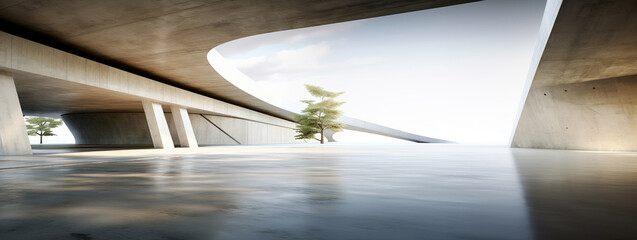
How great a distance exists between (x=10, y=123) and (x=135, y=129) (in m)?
21.0

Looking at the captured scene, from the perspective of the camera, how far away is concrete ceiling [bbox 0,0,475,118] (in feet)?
27.3

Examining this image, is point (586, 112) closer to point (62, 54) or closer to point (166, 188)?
point (166, 188)

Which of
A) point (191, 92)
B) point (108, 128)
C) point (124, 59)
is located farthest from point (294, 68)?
point (124, 59)

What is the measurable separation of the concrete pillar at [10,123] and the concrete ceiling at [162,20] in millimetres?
1863

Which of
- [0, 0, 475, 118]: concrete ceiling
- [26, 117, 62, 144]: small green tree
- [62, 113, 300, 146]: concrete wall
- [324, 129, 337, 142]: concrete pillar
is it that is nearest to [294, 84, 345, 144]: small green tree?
[62, 113, 300, 146]: concrete wall

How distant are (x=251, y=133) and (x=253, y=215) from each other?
32071mm

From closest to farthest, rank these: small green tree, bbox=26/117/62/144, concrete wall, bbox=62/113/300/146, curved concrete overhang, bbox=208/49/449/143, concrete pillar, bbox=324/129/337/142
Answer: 1. curved concrete overhang, bbox=208/49/449/143
2. concrete wall, bbox=62/113/300/146
3. small green tree, bbox=26/117/62/144
4. concrete pillar, bbox=324/129/337/142

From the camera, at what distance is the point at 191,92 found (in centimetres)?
2180

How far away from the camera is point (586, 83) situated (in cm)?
1271

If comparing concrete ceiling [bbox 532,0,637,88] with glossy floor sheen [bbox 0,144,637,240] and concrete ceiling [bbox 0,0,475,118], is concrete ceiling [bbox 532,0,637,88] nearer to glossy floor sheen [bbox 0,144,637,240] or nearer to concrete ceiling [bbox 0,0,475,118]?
concrete ceiling [bbox 0,0,475,118]

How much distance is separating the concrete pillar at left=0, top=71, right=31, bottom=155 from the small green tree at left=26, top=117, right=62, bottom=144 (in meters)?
43.6

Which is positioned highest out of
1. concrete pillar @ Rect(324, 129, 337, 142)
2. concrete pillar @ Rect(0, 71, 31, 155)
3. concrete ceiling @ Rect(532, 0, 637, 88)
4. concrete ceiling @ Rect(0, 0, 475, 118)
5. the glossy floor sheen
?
concrete ceiling @ Rect(0, 0, 475, 118)

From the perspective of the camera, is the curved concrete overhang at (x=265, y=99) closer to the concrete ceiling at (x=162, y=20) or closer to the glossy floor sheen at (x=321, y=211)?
the concrete ceiling at (x=162, y=20)

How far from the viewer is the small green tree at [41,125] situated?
44531 millimetres
